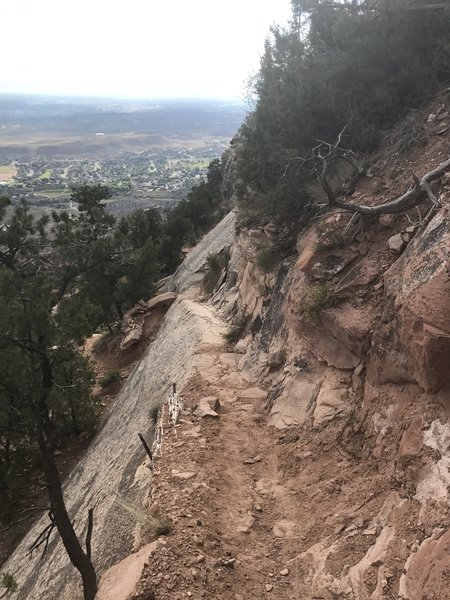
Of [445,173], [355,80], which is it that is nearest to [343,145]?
[355,80]

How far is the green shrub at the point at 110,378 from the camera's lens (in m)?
19.8

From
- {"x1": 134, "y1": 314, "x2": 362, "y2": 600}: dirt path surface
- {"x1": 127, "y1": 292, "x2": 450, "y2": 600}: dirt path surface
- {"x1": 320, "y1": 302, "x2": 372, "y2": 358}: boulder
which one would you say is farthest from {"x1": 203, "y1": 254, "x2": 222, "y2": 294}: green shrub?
{"x1": 320, "y1": 302, "x2": 372, "y2": 358}: boulder

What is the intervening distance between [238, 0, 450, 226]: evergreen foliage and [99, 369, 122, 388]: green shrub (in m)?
9.39

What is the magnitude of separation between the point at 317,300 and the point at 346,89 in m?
7.32

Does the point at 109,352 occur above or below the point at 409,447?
below

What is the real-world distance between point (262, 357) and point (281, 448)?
9.95ft

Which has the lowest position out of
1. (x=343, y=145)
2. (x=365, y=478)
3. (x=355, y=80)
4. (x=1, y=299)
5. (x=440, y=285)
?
(x=365, y=478)

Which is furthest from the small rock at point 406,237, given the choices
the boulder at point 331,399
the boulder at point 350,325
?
the boulder at point 331,399

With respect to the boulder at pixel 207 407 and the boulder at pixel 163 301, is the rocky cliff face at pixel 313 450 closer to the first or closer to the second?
the boulder at pixel 207 407

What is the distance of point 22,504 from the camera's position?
48.4 ft

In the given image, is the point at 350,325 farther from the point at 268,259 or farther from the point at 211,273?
the point at 211,273

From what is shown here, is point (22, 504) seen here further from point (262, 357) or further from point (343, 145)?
point (343, 145)

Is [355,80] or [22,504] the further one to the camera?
[22,504]

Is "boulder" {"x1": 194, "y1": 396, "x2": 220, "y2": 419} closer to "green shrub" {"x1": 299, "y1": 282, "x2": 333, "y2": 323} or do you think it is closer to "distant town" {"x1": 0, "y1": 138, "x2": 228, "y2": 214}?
"green shrub" {"x1": 299, "y1": 282, "x2": 333, "y2": 323}
